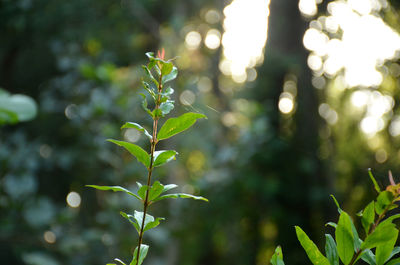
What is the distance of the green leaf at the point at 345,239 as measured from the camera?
449mm

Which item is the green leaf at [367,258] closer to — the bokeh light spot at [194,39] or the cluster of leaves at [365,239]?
the cluster of leaves at [365,239]

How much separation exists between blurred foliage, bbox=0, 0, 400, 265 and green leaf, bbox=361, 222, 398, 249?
175 cm

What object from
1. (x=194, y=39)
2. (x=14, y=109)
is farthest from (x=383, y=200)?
(x=194, y=39)

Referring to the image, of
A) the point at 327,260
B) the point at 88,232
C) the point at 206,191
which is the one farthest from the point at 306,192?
the point at 327,260

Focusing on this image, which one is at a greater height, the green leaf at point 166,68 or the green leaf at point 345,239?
the green leaf at point 166,68

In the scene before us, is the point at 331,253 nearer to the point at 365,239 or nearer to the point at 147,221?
the point at 365,239

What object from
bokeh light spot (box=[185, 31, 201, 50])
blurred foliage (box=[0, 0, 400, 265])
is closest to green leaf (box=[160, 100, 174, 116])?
blurred foliage (box=[0, 0, 400, 265])

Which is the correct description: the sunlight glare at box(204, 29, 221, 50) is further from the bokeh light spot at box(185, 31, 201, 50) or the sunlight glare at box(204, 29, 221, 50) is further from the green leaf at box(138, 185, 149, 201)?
the green leaf at box(138, 185, 149, 201)

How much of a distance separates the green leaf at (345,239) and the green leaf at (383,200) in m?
0.03

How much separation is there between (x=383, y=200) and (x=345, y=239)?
0.19ft

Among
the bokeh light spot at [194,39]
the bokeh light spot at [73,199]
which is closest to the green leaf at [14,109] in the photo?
the bokeh light spot at [73,199]

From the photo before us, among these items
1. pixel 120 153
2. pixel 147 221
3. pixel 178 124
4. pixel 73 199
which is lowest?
pixel 73 199

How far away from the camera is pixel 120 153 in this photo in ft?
9.81

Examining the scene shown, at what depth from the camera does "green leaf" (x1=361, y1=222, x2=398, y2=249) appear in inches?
16.8
